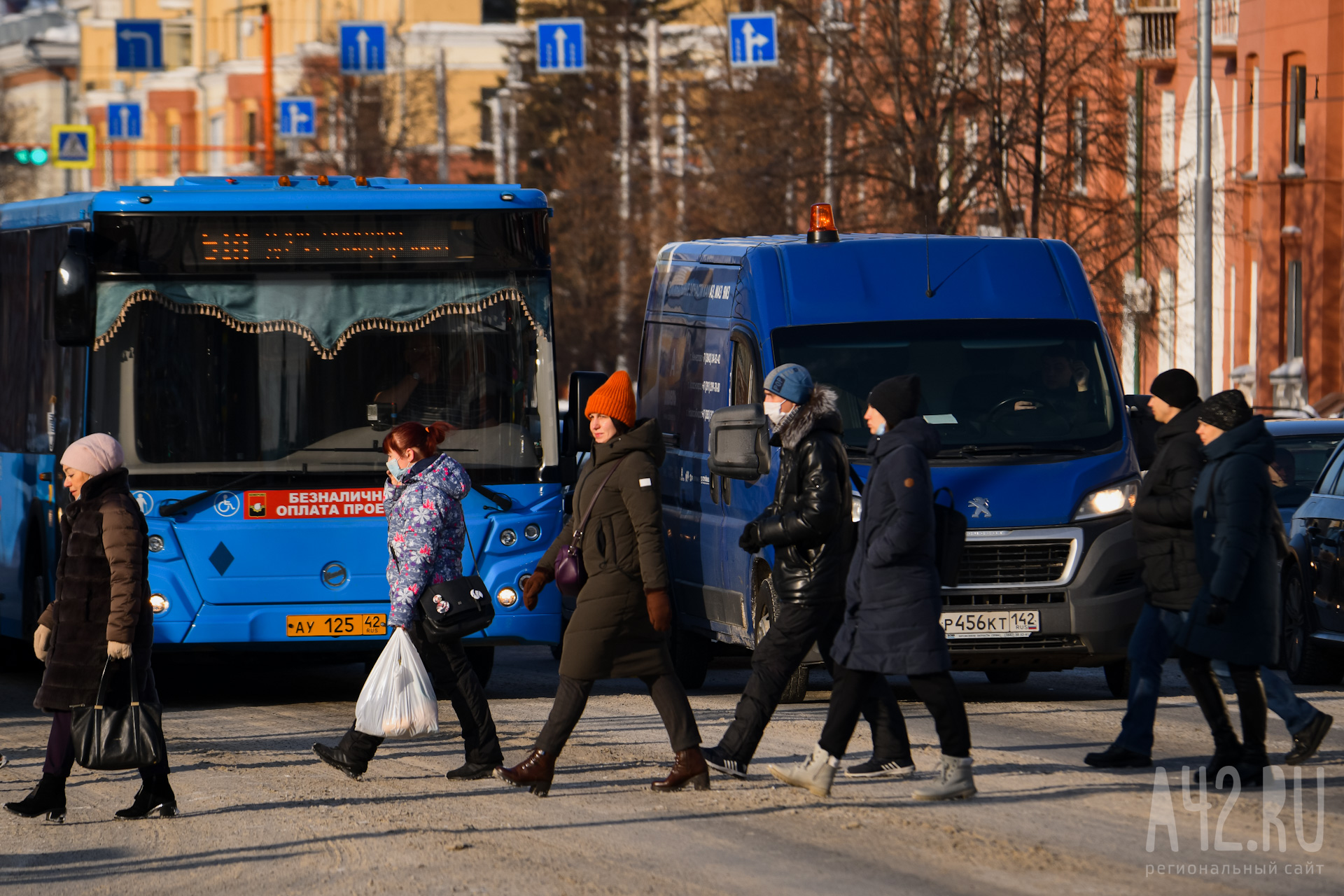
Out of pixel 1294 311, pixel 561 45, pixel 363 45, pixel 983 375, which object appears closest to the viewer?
pixel 983 375

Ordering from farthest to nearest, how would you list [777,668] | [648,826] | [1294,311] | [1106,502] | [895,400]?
[1294,311]
[1106,502]
[777,668]
[895,400]
[648,826]

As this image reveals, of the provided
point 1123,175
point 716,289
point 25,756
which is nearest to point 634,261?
point 1123,175

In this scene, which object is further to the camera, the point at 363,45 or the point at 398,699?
the point at 363,45

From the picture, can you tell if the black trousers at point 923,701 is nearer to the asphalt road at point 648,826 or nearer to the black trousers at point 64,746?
the asphalt road at point 648,826

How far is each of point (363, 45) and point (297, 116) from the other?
13.9 metres

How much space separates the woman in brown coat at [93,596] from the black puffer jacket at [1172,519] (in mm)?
4179

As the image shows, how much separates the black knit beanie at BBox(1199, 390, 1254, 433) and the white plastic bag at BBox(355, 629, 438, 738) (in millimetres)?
3452

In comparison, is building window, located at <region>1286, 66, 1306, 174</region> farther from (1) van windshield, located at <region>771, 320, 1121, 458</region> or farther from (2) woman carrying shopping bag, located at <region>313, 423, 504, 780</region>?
(2) woman carrying shopping bag, located at <region>313, 423, 504, 780</region>

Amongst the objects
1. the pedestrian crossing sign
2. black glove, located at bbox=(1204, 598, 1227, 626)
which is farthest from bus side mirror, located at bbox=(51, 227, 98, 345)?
the pedestrian crossing sign

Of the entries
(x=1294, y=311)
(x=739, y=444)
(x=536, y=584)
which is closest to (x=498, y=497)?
(x=739, y=444)

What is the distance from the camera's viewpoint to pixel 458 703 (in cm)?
1031

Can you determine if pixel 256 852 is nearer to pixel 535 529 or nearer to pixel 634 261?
pixel 535 529

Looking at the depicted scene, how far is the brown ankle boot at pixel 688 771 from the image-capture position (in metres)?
9.77

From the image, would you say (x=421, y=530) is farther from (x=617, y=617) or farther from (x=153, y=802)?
(x=153, y=802)
